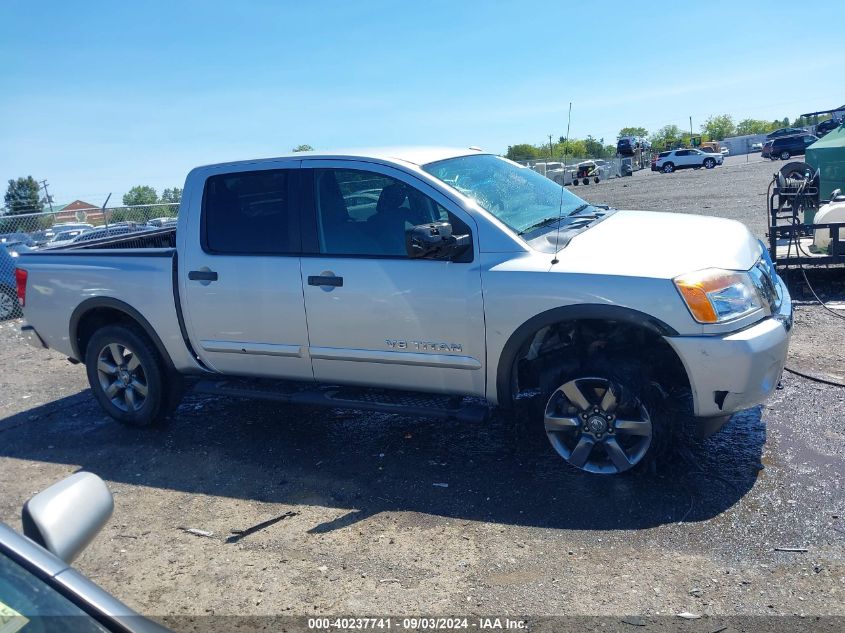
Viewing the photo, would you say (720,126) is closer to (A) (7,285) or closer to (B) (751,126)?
(B) (751,126)

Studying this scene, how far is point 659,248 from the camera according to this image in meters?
4.35

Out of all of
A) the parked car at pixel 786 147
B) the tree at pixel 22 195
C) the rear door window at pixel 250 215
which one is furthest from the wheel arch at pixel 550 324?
the parked car at pixel 786 147

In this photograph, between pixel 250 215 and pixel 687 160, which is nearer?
pixel 250 215

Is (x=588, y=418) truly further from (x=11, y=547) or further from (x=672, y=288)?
(x=11, y=547)

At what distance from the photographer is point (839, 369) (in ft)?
19.6

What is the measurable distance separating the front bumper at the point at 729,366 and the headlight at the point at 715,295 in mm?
104

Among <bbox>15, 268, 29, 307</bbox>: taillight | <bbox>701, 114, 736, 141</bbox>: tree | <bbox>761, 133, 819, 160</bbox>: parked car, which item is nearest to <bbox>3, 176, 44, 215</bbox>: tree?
<bbox>15, 268, 29, 307</bbox>: taillight

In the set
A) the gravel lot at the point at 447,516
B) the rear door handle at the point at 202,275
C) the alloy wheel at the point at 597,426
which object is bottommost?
the gravel lot at the point at 447,516

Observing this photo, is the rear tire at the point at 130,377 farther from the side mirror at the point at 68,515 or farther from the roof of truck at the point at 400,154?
A: the side mirror at the point at 68,515

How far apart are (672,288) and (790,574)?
57.0 inches

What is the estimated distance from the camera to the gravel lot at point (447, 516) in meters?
3.48

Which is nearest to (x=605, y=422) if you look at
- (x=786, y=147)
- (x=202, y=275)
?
(x=202, y=275)

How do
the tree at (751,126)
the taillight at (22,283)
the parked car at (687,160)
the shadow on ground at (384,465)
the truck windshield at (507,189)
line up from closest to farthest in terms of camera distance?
the shadow on ground at (384,465) < the truck windshield at (507,189) < the taillight at (22,283) < the parked car at (687,160) < the tree at (751,126)

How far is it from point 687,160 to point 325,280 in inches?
2078
